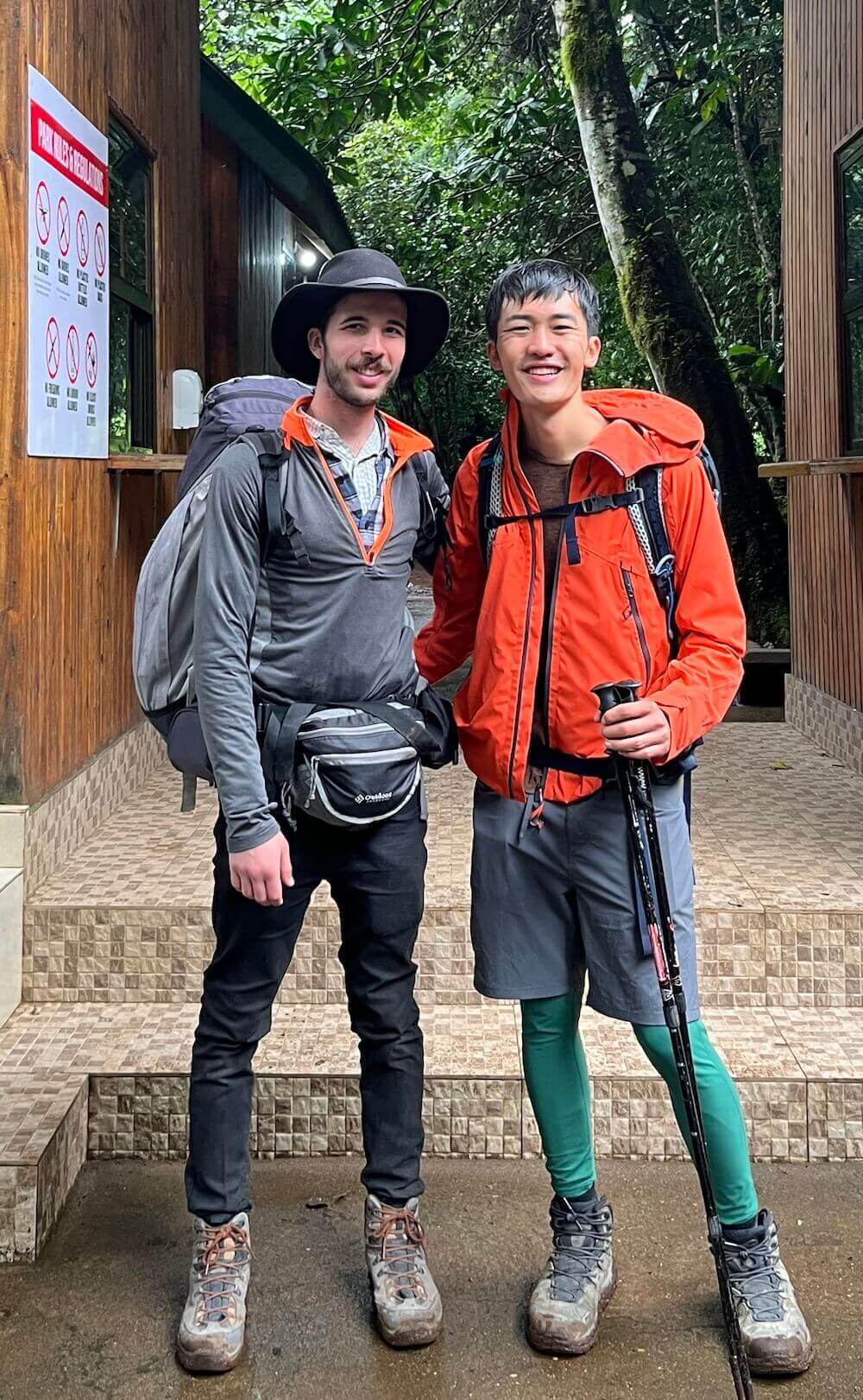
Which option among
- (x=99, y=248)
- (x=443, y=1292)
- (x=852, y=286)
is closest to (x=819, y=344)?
(x=852, y=286)

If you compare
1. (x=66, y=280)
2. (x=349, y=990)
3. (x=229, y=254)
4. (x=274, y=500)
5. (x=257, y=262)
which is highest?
(x=257, y=262)

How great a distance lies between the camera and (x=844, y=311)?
19.6ft

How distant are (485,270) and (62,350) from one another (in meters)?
13.2

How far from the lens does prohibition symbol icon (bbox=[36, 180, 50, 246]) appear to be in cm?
397

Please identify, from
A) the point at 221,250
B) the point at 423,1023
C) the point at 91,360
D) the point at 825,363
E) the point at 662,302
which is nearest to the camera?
the point at 423,1023

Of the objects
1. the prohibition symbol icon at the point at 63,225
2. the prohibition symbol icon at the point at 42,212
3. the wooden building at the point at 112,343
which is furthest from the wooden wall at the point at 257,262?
the prohibition symbol icon at the point at 42,212

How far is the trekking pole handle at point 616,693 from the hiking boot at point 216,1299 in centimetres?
115

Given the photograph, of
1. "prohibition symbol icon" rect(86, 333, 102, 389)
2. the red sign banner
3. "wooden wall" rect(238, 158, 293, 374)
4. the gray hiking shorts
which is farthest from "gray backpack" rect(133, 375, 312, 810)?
"wooden wall" rect(238, 158, 293, 374)

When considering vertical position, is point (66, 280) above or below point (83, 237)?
below

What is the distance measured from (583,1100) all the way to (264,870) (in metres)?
0.74

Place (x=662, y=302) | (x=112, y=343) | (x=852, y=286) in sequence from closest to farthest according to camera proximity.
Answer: (x=112, y=343)
(x=852, y=286)
(x=662, y=302)

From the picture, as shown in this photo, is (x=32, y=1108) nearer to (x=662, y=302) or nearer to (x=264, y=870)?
(x=264, y=870)

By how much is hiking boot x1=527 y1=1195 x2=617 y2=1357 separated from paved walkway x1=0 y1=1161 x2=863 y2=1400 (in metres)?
0.03

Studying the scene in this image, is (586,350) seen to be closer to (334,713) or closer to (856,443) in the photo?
(334,713)
